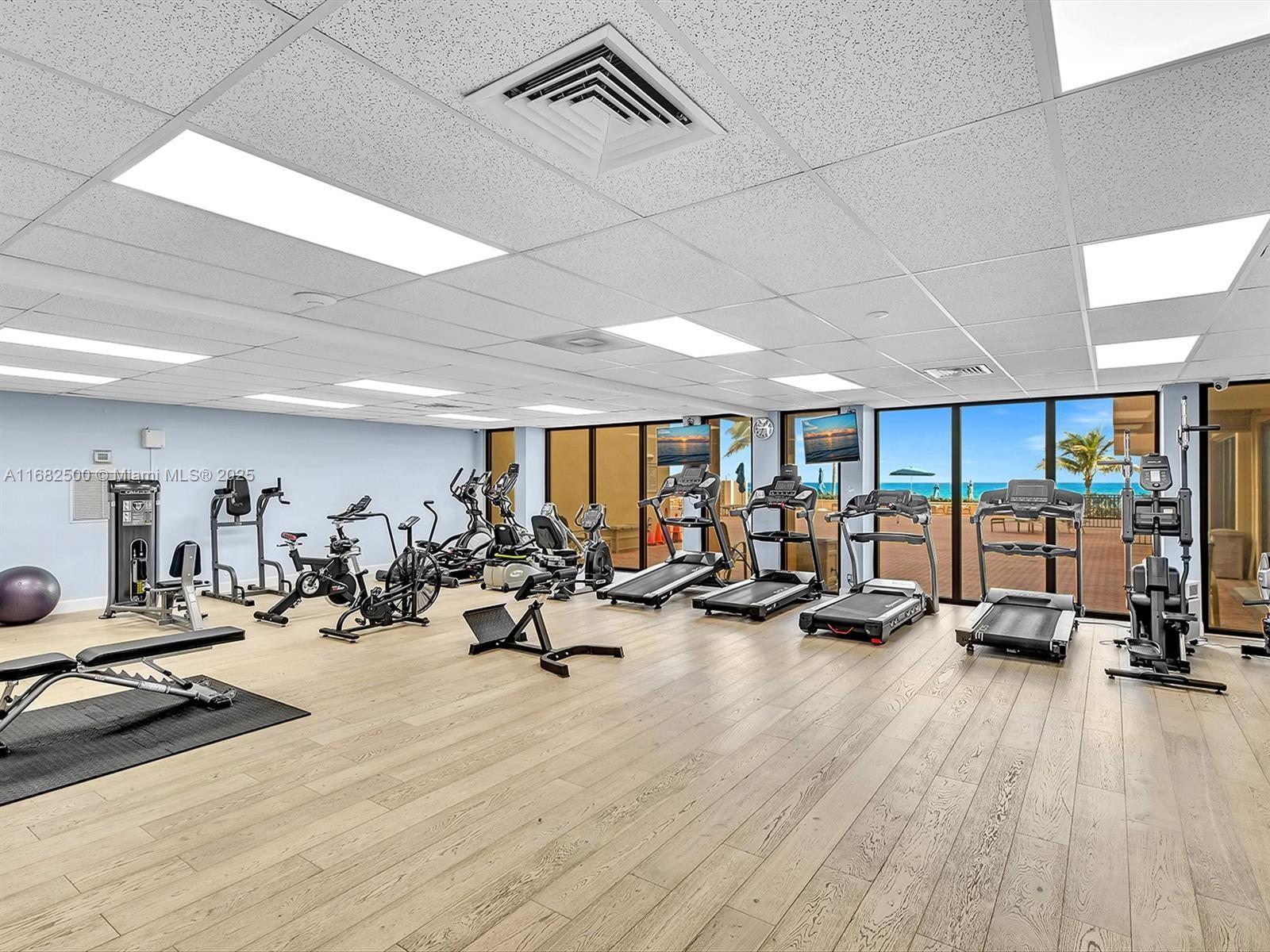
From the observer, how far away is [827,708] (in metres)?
4.12

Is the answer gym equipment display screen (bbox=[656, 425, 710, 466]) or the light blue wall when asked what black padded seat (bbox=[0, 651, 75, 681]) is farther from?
gym equipment display screen (bbox=[656, 425, 710, 466])

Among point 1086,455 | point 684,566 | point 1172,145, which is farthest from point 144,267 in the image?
point 1086,455

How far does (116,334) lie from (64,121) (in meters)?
3.13

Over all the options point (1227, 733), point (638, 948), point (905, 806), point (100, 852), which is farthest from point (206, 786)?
point (1227, 733)

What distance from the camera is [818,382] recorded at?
6.66 metres

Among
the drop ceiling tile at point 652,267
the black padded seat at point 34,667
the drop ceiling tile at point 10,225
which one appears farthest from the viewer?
the black padded seat at point 34,667

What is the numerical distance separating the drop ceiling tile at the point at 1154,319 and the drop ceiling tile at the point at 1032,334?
0.36ft

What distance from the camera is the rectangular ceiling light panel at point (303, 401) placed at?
24.5 feet

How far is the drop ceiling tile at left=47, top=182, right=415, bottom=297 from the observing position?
8.22 ft

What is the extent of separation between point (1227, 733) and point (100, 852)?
17.4ft

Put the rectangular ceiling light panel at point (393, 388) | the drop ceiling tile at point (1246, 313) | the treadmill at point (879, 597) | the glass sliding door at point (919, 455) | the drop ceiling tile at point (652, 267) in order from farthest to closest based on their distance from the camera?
the glass sliding door at point (919, 455)
the rectangular ceiling light panel at point (393, 388)
the treadmill at point (879, 597)
the drop ceiling tile at point (1246, 313)
the drop ceiling tile at point (652, 267)

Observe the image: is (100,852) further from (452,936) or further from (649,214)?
(649,214)

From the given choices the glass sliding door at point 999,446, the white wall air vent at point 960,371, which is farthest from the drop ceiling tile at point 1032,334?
the glass sliding door at point 999,446

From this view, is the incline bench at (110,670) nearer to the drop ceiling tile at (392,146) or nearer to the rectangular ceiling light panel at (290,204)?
the rectangular ceiling light panel at (290,204)
